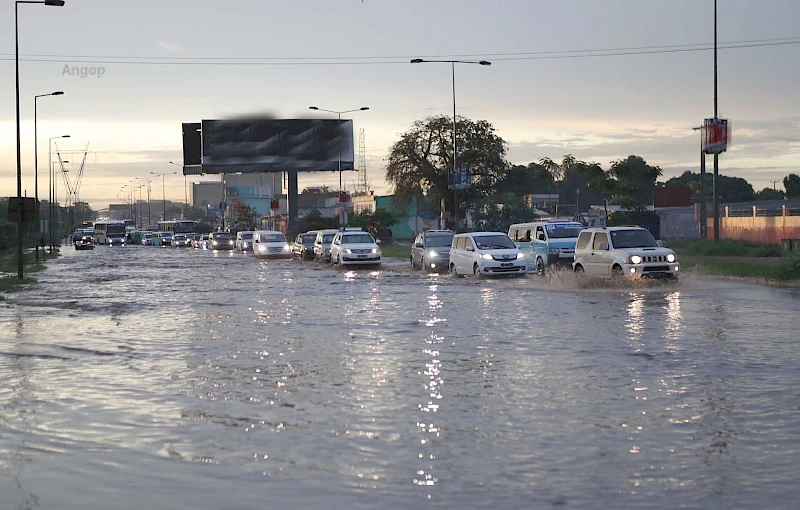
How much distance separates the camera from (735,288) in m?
28.8

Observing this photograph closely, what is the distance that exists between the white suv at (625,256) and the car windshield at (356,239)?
2030 cm

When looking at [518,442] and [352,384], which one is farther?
[352,384]

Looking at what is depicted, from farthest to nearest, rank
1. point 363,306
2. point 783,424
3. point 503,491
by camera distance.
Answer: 1. point 363,306
2. point 783,424
3. point 503,491

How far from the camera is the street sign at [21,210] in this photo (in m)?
37.3

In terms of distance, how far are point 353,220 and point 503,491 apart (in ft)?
283

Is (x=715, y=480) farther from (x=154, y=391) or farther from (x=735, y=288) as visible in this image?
(x=735, y=288)

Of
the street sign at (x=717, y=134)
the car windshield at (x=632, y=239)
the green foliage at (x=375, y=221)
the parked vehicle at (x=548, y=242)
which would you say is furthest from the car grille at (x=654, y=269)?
the green foliage at (x=375, y=221)

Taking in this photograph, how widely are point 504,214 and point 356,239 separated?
121 ft

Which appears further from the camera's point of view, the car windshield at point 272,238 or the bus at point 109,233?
the bus at point 109,233

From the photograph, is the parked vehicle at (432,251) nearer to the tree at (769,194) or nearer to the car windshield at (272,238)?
the car windshield at (272,238)

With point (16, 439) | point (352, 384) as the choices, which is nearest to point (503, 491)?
point (16, 439)

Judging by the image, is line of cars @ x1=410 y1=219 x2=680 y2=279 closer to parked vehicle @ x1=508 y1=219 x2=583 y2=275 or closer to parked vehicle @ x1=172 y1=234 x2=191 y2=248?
parked vehicle @ x1=508 y1=219 x2=583 y2=275

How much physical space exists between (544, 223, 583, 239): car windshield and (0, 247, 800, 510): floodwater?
16021mm

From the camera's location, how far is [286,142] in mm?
100625
